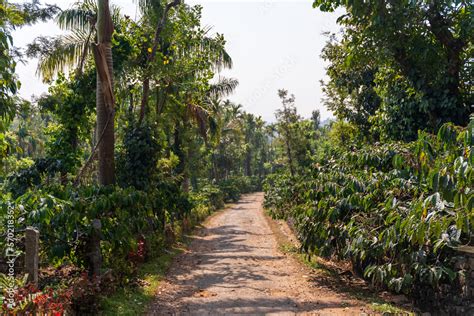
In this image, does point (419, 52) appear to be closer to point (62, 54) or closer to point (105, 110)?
point (105, 110)

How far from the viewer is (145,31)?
15.9 meters

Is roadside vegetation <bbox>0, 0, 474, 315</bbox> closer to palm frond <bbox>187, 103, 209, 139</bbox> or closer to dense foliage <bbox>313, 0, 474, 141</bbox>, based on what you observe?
dense foliage <bbox>313, 0, 474, 141</bbox>

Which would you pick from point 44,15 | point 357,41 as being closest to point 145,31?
point 44,15

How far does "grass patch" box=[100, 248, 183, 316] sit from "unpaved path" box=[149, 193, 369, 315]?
0.21 meters

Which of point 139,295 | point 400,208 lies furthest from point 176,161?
point 400,208

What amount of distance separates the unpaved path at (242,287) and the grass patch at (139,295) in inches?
8.2

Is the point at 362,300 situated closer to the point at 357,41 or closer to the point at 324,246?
the point at 324,246

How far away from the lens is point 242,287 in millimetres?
9594

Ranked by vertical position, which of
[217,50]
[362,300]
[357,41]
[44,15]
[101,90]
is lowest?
[362,300]

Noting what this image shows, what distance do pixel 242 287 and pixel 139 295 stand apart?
232cm

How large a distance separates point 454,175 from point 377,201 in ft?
13.9

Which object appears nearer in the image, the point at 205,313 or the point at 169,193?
the point at 205,313

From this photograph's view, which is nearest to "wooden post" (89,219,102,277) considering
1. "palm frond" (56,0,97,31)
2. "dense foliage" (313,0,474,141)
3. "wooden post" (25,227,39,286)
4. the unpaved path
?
the unpaved path

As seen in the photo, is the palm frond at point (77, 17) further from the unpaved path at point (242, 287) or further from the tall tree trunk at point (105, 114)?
the unpaved path at point (242, 287)
